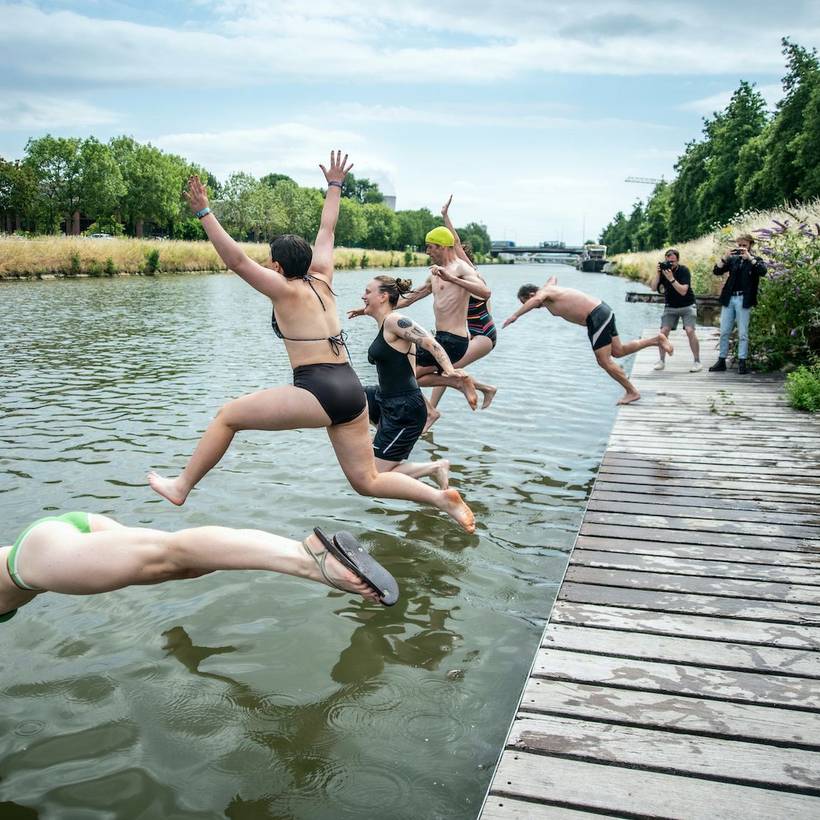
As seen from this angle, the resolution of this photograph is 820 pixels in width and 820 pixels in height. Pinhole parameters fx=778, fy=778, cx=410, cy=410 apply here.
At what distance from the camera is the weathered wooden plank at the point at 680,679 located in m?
3.15

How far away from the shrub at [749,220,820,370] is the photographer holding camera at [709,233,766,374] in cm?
29

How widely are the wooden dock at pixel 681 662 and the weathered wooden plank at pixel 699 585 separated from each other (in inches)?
0.4

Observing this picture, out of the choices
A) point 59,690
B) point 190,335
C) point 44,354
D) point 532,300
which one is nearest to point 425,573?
point 59,690

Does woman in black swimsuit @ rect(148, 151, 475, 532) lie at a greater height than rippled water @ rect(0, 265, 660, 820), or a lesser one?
greater

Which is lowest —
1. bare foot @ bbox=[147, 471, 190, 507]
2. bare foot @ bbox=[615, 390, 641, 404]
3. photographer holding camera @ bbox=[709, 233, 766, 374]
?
bare foot @ bbox=[147, 471, 190, 507]

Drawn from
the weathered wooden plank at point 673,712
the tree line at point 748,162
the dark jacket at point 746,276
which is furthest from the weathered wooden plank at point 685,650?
the tree line at point 748,162

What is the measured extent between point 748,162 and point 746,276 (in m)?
38.9

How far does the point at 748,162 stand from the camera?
A: 4525cm

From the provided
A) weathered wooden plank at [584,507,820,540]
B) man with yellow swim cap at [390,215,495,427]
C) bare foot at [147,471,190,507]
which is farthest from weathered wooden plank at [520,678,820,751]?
man with yellow swim cap at [390,215,495,427]

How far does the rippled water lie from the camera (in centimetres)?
318

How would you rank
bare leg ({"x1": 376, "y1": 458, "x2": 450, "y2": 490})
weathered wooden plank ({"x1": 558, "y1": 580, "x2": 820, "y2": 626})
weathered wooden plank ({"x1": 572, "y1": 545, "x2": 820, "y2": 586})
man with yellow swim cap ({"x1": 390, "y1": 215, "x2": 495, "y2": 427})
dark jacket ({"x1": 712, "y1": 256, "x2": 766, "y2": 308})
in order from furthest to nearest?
1. dark jacket ({"x1": 712, "y1": 256, "x2": 766, "y2": 308})
2. man with yellow swim cap ({"x1": 390, "y1": 215, "x2": 495, "y2": 427})
3. bare leg ({"x1": 376, "y1": 458, "x2": 450, "y2": 490})
4. weathered wooden plank ({"x1": 572, "y1": 545, "x2": 820, "y2": 586})
5. weathered wooden plank ({"x1": 558, "y1": 580, "x2": 820, "y2": 626})

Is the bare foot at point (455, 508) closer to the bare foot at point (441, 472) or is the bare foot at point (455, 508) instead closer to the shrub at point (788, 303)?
the bare foot at point (441, 472)

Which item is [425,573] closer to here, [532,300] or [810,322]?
[532,300]

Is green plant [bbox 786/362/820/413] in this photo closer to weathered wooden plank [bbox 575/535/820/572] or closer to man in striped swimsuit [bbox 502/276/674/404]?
man in striped swimsuit [bbox 502/276/674/404]
